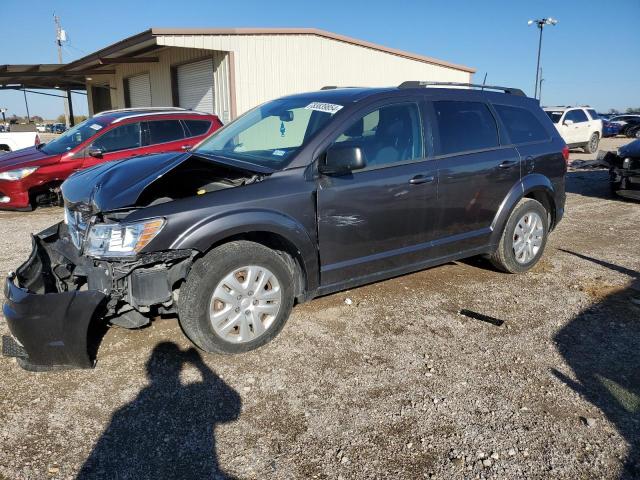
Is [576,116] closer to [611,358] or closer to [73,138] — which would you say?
[73,138]

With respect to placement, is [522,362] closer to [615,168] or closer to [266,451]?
→ [266,451]

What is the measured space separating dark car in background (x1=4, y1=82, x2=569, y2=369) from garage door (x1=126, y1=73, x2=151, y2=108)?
17.1m

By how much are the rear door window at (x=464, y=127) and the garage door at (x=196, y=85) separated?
12.6m

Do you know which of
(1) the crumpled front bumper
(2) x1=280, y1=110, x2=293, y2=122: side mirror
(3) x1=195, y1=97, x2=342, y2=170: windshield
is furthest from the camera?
(2) x1=280, y1=110, x2=293, y2=122: side mirror

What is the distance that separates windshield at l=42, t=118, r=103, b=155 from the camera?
340 inches

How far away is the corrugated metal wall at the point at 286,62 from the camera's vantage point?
48.6ft

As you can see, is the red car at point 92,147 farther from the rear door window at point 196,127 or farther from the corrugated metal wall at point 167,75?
the corrugated metal wall at point 167,75

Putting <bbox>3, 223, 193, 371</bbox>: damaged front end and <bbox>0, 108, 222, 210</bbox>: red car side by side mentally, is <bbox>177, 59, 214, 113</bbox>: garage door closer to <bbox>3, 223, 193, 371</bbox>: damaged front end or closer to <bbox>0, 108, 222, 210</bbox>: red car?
<bbox>0, 108, 222, 210</bbox>: red car

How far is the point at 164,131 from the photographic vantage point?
360 inches

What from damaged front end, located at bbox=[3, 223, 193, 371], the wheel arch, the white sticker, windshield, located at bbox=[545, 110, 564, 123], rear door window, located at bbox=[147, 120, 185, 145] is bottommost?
damaged front end, located at bbox=[3, 223, 193, 371]

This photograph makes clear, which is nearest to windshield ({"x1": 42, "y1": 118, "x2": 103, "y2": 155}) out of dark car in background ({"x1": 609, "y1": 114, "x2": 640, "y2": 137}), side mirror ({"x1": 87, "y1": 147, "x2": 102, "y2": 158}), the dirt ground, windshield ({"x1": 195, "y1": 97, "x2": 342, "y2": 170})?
side mirror ({"x1": 87, "y1": 147, "x2": 102, "y2": 158})

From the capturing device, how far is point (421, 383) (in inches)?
128

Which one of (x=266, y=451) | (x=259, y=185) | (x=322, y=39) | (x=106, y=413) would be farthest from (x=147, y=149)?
(x=322, y=39)

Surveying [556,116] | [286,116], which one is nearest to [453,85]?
[286,116]
